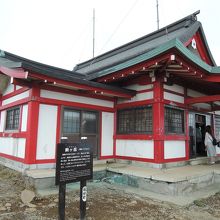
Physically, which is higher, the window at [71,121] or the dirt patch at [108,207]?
the window at [71,121]

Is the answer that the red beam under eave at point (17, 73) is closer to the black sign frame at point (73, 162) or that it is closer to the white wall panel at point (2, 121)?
the black sign frame at point (73, 162)

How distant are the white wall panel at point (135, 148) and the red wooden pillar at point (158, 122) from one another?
0.79 feet

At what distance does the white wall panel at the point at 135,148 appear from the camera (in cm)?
704

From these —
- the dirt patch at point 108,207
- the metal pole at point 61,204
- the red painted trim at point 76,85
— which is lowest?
the dirt patch at point 108,207

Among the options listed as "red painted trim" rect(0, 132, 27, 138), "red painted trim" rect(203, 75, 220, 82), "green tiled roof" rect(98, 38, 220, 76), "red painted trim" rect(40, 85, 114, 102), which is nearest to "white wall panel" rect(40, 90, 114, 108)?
"red painted trim" rect(40, 85, 114, 102)

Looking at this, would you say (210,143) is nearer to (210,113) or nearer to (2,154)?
(210,113)

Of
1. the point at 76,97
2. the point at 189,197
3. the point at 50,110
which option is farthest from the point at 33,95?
the point at 189,197

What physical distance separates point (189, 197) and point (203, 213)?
0.96 metres

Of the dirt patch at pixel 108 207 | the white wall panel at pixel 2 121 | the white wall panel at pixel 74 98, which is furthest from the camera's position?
the white wall panel at pixel 2 121

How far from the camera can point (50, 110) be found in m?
6.54

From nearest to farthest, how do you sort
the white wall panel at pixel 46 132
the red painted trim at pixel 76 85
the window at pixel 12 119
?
the red painted trim at pixel 76 85
the white wall panel at pixel 46 132
the window at pixel 12 119

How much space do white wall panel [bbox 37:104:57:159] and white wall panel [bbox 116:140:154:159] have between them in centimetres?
261

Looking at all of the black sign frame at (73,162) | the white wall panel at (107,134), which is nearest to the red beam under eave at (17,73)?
the black sign frame at (73,162)

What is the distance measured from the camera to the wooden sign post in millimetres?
3299
